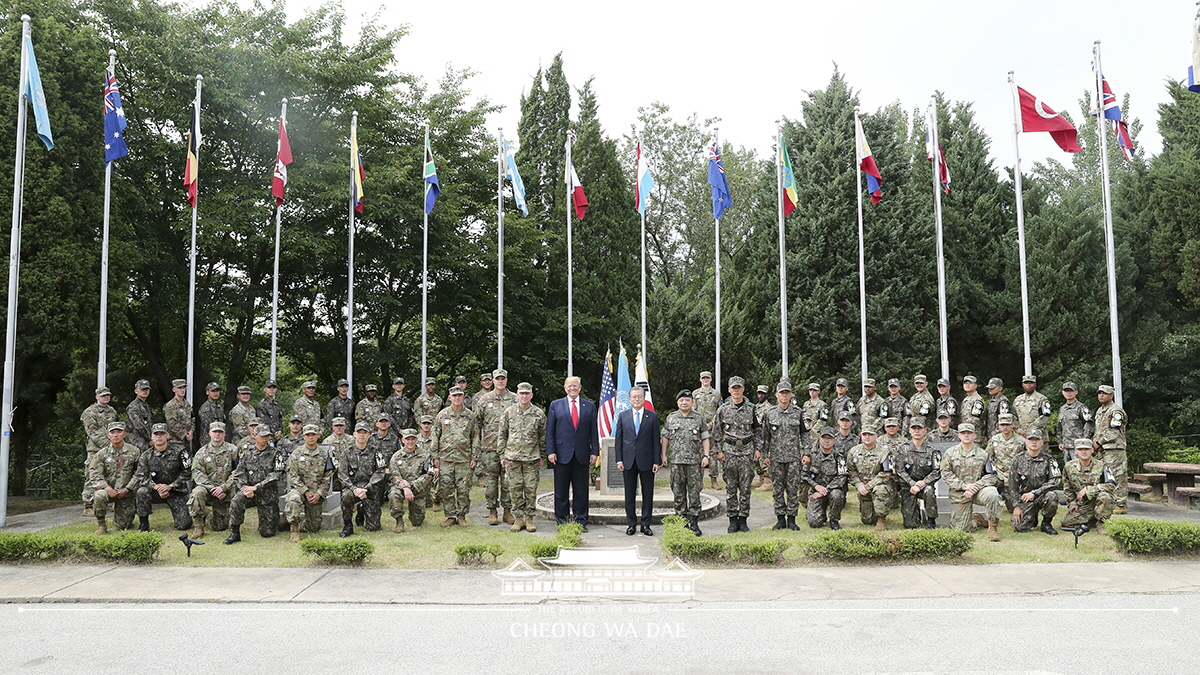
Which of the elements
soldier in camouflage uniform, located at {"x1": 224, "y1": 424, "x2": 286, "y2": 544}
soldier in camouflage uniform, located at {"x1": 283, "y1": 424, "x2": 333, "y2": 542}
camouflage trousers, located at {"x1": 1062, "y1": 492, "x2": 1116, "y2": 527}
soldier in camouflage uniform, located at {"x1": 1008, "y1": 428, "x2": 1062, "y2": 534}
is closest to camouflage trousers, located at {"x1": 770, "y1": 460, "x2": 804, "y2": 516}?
soldier in camouflage uniform, located at {"x1": 1008, "y1": 428, "x2": 1062, "y2": 534}

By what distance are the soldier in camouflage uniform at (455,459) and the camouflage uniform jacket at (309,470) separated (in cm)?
144

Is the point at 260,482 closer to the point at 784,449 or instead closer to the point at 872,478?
the point at 784,449

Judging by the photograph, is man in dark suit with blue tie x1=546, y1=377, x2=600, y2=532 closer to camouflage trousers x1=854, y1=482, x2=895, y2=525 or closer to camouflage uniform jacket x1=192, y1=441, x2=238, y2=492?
camouflage trousers x1=854, y1=482, x2=895, y2=525

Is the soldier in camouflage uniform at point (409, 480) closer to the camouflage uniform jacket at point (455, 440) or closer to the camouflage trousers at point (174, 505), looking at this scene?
the camouflage uniform jacket at point (455, 440)

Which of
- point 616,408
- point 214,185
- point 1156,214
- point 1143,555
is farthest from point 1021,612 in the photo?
point 1156,214

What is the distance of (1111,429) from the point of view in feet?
35.0

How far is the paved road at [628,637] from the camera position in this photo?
4.99 m

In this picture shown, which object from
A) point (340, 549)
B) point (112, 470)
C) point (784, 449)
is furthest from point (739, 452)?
point (112, 470)

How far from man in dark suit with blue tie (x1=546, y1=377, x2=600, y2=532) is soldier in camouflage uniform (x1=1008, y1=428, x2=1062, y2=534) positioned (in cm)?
514

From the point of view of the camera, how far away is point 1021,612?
6227 millimetres

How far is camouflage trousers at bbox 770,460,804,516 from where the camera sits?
1007cm

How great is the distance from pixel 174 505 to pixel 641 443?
584 cm

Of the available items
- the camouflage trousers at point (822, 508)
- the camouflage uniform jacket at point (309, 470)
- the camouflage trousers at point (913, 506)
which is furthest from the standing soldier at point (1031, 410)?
the camouflage uniform jacket at point (309, 470)

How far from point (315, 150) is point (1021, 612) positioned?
18.2 metres
